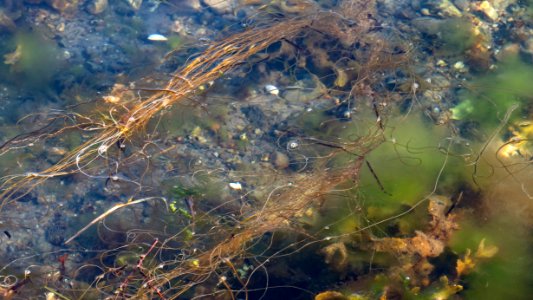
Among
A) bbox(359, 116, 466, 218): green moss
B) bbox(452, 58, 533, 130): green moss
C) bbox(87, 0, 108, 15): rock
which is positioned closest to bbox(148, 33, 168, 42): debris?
bbox(87, 0, 108, 15): rock

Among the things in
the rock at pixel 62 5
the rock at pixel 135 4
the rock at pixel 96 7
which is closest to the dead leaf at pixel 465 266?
the rock at pixel 135 4

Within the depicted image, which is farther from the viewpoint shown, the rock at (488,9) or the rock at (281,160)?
the rock at (488,9)

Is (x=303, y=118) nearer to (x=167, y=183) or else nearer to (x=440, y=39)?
(x=167, y=183)

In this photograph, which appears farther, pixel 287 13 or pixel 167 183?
pixel 287 13

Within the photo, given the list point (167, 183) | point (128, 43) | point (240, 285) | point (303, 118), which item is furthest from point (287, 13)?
point (240, 285)

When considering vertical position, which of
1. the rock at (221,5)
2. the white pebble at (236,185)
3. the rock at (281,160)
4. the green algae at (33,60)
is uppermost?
the rock at (221,5)

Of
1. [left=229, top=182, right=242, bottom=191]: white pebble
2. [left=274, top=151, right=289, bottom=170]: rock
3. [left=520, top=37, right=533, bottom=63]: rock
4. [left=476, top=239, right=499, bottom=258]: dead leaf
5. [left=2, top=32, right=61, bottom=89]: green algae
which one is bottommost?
[left=229, top=182, right=242, bottom=191]: white pebble

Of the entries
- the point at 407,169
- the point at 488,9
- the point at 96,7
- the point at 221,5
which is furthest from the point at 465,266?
the point at 96,7

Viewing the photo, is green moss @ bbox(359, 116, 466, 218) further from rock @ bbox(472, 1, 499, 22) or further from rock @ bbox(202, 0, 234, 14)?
rock @ bbox(202, 0, 234, 14)

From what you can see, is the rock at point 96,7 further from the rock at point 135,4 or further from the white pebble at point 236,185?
the white pebble at point 236,185
